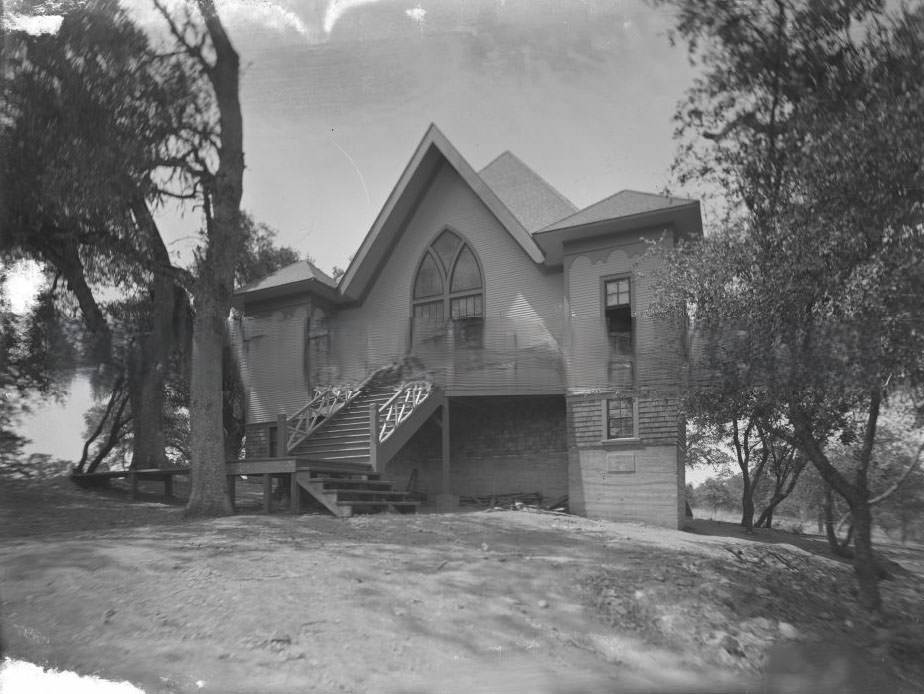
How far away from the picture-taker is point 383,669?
4.51 m

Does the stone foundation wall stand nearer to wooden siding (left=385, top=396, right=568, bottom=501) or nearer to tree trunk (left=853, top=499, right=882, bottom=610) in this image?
wooden siding (left=385, top=396, right=568, bottom=501)

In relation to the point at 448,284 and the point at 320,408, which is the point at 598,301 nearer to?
the point at 448,284

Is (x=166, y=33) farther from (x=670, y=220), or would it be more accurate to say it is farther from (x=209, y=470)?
(x=670, y=220)

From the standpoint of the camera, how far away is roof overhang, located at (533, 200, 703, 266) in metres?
13.1

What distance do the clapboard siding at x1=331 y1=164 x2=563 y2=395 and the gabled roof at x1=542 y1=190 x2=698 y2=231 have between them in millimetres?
1318

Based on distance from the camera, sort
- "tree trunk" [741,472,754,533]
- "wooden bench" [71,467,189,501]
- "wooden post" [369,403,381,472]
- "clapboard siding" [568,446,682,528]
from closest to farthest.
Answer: "wooden post" [369,403,381,472] < "clapboard siding" [568,446,682,528] < "wooden bench" [71,467,189,501] < "tree trunk" [741,472,754,533]

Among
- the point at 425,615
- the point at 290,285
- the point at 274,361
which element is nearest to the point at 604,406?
the point at 290,285

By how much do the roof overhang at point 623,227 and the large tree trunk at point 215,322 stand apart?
5886 millimetres

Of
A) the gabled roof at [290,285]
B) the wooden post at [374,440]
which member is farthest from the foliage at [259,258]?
the wooden post at [374,440]

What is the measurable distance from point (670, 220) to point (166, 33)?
874 centimetres

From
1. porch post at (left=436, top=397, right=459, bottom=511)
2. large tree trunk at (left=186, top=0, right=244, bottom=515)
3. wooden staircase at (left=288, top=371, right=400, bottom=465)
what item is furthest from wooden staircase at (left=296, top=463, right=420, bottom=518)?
porch post at (left=436, top=397, right=459, bottom=511)

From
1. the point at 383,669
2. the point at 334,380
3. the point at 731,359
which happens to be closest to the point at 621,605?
the point at 383,669

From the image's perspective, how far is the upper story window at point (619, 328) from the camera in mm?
13836

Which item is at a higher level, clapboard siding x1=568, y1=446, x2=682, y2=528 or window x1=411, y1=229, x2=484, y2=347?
window x1=411, y1=229, x2=484, y2=347
